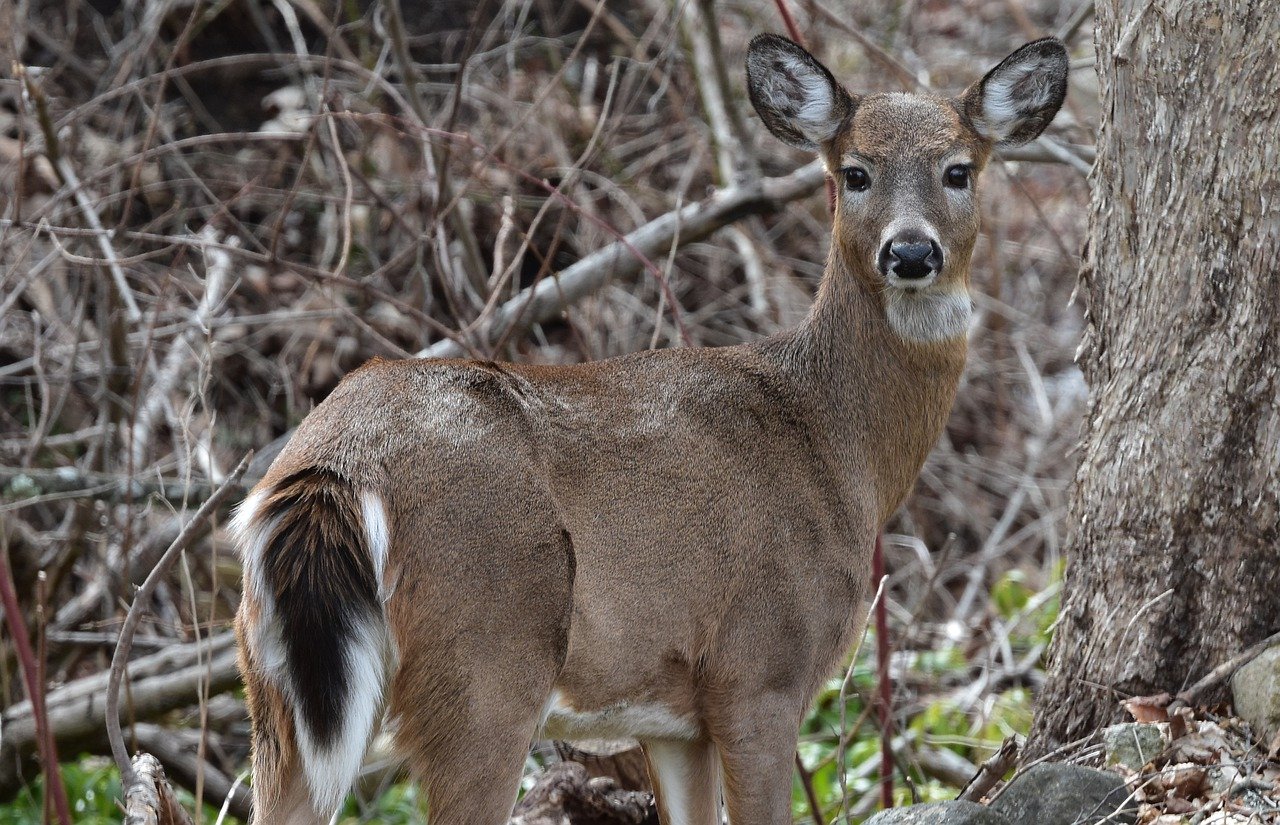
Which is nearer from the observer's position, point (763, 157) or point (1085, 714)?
point (1085, 714)

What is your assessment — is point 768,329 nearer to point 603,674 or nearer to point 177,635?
point 177,635

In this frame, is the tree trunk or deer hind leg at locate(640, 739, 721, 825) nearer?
the tree trunk

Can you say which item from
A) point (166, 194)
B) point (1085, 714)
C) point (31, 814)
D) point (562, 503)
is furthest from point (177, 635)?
point (1085, 714)

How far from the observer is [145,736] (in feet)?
20.0

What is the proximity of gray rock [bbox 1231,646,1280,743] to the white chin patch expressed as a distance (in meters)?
1.29

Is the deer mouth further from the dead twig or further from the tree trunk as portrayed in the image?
the dead twig

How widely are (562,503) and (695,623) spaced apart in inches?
22.3

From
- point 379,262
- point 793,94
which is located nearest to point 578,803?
point 793,94

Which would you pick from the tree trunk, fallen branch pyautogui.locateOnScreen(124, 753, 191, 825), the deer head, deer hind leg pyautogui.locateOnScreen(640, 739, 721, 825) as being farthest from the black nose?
fallen branch pyautogui.locateOnScreen(124, 753, 191, 825)

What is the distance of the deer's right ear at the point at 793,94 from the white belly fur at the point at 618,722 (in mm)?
1961

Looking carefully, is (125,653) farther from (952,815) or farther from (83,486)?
(83,486)

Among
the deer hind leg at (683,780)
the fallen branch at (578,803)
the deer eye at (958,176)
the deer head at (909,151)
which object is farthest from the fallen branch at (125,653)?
the deer eye at (958,176)

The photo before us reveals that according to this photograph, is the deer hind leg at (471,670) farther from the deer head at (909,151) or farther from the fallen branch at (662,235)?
the fallen branch at (662,235)

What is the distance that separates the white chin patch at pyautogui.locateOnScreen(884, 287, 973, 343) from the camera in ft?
14.6
